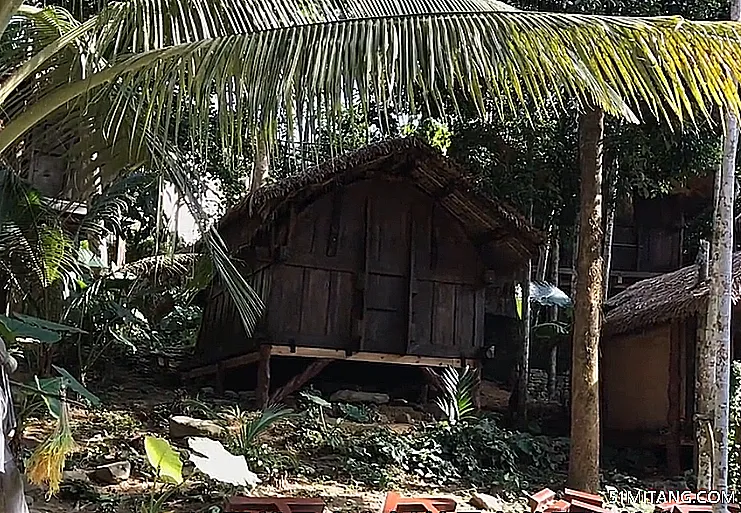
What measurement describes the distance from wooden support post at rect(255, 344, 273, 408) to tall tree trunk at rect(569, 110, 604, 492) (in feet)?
11.6

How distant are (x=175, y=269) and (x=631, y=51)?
292 inches

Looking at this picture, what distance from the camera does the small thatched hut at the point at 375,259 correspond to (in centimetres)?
954

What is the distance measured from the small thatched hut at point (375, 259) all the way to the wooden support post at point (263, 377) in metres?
0.01

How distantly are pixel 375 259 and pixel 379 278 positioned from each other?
24 cm

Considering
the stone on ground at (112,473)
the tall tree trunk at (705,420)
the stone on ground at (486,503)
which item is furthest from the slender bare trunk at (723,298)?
the stone on ground at (112,473)

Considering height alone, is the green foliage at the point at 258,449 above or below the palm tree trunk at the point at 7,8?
below

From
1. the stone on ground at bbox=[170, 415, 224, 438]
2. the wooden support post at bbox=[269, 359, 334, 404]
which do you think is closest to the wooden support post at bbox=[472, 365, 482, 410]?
the wooden support post at bbox=[269, 359, 334, 404]

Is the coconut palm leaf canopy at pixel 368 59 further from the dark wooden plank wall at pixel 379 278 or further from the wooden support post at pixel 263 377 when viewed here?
the dark wooden plank wall at pixel 379 278

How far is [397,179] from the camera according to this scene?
33.9ft

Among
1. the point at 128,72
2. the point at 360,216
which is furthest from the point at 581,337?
the point at 128,72

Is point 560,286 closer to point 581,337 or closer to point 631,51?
point 581,337

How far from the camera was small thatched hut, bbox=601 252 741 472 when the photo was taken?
9.77 meters

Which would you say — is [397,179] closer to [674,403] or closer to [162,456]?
[674,403]

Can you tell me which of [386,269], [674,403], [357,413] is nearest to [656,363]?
[674,403]
